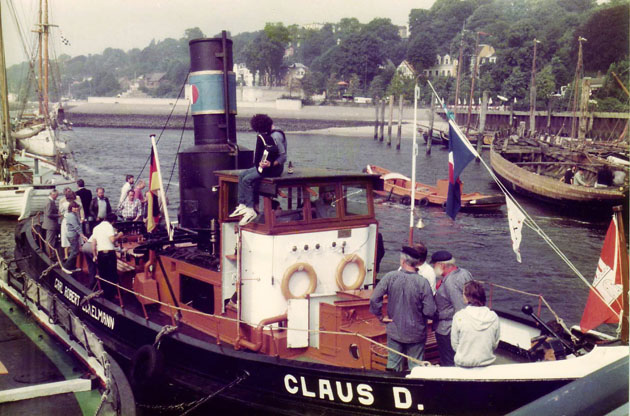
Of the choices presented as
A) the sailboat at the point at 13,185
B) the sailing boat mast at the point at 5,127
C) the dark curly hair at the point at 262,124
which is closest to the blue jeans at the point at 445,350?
the dark curly hair at the point at 262,124

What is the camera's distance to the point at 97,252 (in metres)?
11.0

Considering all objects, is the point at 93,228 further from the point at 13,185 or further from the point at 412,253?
the point at 13,185

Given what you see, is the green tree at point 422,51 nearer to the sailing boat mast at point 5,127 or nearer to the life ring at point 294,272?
the sailing boat mast at point 5,127

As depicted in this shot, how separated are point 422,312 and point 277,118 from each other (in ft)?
338

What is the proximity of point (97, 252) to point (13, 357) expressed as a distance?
2.40m

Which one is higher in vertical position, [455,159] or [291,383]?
[455,159]

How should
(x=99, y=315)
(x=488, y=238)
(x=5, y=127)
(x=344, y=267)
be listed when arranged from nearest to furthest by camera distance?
(x=344, y=267)
(x=99, y=315)
(x=5, y=127)
(x=488, y=238)

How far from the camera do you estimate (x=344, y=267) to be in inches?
351

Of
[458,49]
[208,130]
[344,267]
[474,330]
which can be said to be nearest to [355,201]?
[344,267]

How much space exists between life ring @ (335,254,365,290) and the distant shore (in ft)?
288

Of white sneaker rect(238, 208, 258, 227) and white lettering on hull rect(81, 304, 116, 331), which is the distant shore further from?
white sneaker rect(238, 208, 258, 227)

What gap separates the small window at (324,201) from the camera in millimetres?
8781

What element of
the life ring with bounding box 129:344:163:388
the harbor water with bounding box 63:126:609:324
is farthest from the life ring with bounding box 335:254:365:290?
the harbor water with bounding box 63:126:609:324

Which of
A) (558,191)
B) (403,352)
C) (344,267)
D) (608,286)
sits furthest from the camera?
(558,191)
